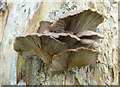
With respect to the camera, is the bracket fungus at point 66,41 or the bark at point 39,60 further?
the bark at point 39,60

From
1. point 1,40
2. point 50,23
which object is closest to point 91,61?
point 50,23

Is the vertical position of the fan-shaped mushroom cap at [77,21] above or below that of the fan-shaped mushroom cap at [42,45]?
above

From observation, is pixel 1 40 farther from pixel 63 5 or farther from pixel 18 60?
pixel 63 5

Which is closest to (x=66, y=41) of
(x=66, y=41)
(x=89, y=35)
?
(x=66, y=41)

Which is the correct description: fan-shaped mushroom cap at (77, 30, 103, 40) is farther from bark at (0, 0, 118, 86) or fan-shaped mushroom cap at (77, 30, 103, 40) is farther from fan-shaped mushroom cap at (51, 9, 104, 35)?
bark at (0, 0, 118, 86)

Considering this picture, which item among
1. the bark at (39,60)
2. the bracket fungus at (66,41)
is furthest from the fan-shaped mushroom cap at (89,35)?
the bark at (39,60)

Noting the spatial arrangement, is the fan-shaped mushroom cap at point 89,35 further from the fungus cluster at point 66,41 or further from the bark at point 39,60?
the bark at point 39,60
